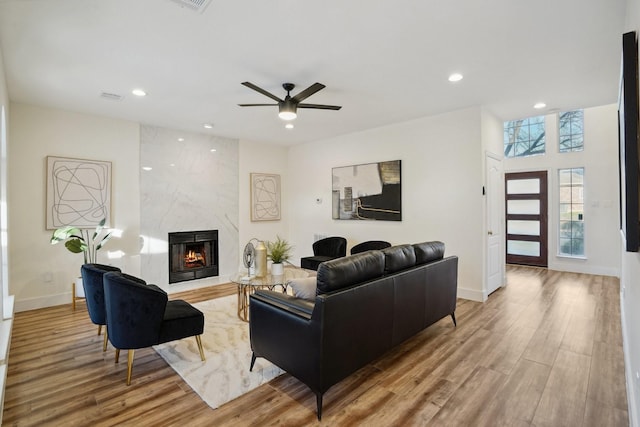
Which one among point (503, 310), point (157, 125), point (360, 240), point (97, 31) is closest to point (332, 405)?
point (503, 310)

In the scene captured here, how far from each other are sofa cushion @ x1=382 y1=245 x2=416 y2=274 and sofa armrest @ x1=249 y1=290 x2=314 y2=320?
2.70ft

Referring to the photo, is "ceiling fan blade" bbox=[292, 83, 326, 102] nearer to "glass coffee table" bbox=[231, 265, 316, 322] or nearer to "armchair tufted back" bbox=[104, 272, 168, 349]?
"glass coffee table" bbox=[231, 265, 316, 322]

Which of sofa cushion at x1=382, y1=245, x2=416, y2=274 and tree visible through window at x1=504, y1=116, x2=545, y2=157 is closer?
sofa cushion at x1=382, y1=245, x2=416, y2=274

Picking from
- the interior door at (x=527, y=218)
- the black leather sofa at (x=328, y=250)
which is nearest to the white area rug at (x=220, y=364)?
the black leather sofa at (x=328, y=250)

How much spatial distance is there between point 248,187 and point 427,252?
169 inches

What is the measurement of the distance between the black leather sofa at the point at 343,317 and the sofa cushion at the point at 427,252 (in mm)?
115

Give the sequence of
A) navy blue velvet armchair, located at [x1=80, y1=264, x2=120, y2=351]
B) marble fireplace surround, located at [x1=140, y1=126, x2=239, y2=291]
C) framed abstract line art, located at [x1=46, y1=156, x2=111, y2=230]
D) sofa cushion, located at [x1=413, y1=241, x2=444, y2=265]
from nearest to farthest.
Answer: navy blue velvet armchair, located at [x1=80, y1=264, x2=120, y2=351]
sofa cushion, located at [x1=413, y1=241, x2=444, y2=265]
framed abstract line art, located at [x1=46, y1=156, x2=111, y2=230]
marble fireplace surround, located at [x1=140, y1=126, x2=239, y2=291]

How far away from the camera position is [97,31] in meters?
2.47

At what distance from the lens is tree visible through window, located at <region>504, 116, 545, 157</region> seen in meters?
6.57

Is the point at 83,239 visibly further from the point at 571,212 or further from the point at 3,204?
the point at 571,212

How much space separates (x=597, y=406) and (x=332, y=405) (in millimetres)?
1834

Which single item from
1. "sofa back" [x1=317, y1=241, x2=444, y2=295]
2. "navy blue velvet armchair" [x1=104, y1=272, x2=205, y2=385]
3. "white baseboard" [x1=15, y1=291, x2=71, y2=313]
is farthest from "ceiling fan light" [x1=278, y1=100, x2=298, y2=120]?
"white baseboard" [x1=15, y1=291, x2=71, y2=313]

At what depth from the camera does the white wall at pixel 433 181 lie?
14.6 feet

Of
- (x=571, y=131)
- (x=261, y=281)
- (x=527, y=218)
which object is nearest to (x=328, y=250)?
(x=261, y=281)
